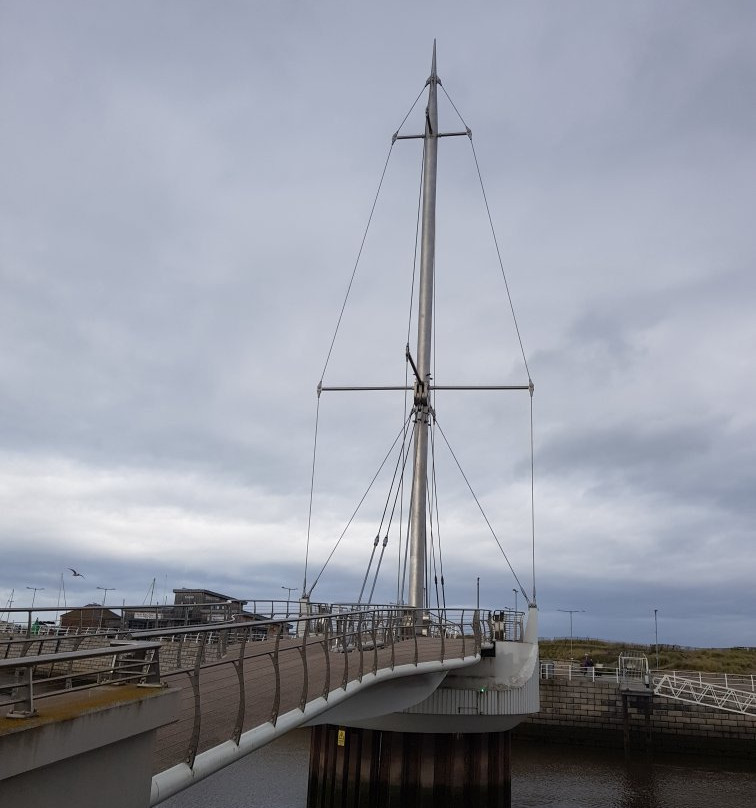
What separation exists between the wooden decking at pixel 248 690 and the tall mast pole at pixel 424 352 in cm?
749

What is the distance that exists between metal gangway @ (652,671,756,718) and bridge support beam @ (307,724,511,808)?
16.7 meters

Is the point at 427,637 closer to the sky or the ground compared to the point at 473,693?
closer to the sky

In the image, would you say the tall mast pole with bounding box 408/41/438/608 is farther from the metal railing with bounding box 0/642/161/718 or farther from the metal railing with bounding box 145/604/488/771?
the metal railing with bounding box 0/642/161/718

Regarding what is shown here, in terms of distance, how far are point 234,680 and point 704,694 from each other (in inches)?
1217

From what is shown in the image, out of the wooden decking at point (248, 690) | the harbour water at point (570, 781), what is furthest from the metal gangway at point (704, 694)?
the wooden decking at point (248, 690)

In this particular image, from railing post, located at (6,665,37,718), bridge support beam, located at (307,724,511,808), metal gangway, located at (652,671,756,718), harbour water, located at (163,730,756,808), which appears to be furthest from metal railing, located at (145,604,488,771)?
metal gangway, located at (652,671,756,718)

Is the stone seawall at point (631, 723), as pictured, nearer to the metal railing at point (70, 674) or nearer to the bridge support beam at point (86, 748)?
the metal railing at point (70, 674)

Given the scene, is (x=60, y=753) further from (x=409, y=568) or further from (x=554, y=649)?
(x=554, y=649)

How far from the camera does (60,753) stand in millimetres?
4922

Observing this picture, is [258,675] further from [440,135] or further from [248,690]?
[440,135]

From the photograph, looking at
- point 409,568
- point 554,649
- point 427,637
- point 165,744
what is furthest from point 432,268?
point 554,649

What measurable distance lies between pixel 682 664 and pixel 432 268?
4512cm

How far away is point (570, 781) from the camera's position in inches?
1341

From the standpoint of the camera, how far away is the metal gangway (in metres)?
36.9
